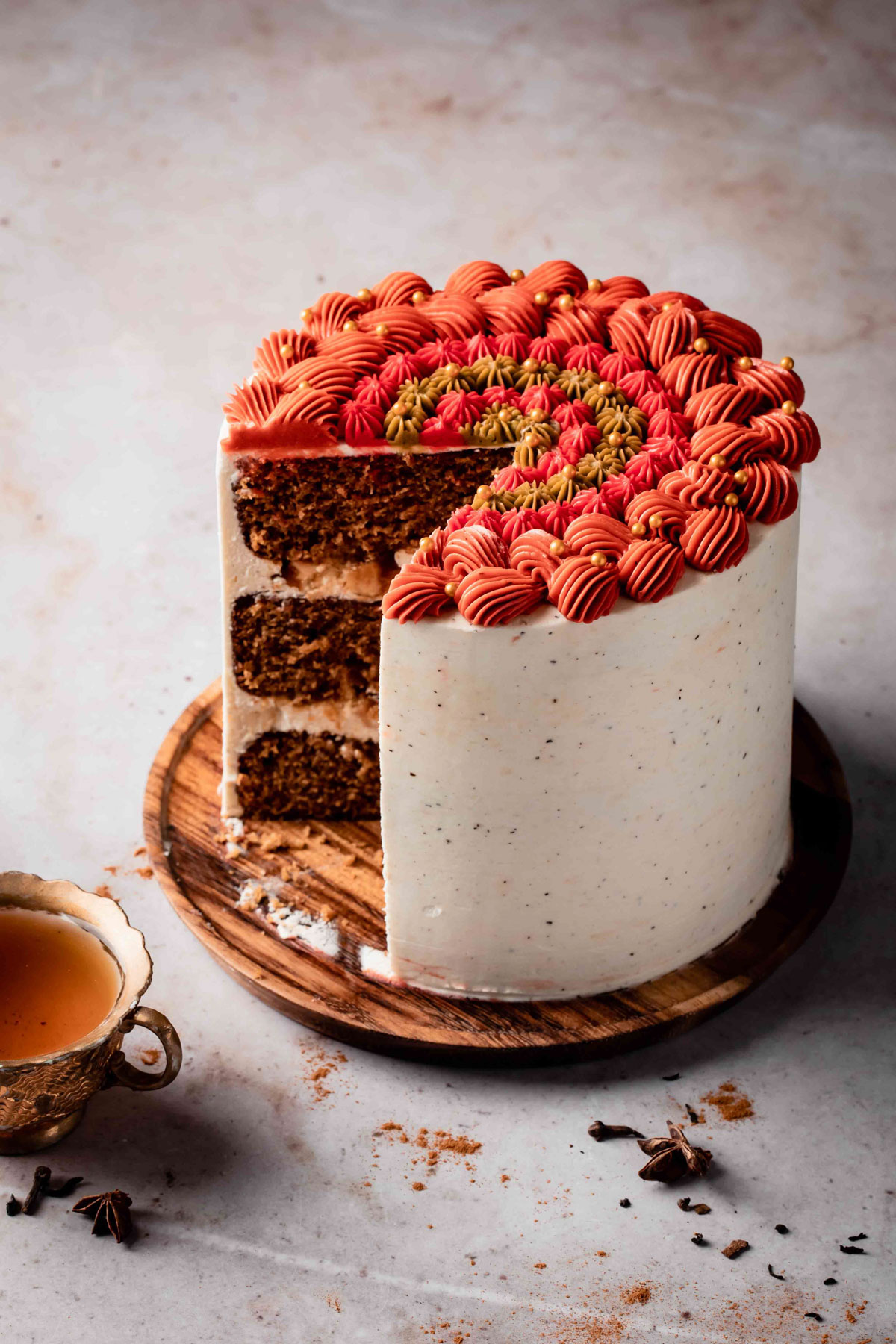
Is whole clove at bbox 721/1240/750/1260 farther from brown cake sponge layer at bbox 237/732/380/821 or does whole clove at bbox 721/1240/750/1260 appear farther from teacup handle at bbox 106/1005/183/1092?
brown cake sponge layer at bbox 237/732/380/821

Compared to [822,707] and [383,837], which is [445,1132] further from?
[822,707]

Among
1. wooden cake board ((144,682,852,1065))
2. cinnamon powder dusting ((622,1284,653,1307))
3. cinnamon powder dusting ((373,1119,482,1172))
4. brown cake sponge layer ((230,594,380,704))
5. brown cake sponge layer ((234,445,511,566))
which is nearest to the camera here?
cinnamon powder dusting ((622,1284,653,1307))

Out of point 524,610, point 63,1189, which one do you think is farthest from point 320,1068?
point 524,610

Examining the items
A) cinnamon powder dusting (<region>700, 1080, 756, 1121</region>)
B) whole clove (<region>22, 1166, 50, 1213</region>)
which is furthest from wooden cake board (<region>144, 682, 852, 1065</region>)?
whole clove (<region>22, 1166, 50, 1213</region>)

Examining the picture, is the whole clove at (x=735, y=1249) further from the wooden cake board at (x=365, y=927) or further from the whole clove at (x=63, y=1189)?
the whole clove at (x=63, y=1189)

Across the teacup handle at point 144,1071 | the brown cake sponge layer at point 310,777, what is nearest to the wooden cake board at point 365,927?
the brown cake sponge layer at point 310,777

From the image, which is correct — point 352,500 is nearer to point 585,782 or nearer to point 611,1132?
point 585,782

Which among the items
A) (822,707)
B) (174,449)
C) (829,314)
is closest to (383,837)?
(822,707)
